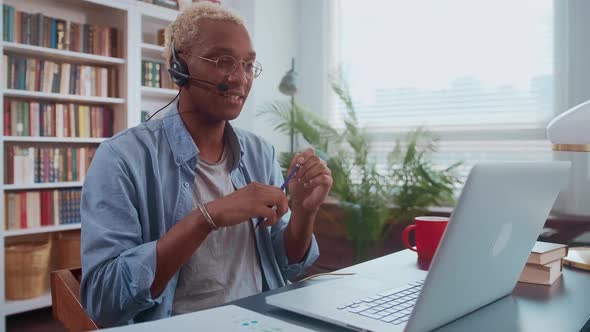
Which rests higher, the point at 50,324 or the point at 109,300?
the point at 109,300

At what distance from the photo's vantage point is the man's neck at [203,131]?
4.11ft

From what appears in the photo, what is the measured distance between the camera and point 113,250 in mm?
949

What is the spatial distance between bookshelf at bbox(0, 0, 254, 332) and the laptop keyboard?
94.0 inches

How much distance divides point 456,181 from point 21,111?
2.40m

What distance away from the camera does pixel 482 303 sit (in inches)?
31.0

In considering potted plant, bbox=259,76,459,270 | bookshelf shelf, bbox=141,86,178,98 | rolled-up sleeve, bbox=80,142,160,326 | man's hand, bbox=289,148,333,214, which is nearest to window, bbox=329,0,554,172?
potted plant, bbox=259,76,459,270

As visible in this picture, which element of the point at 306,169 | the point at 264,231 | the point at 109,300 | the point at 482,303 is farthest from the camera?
the point at 264,231

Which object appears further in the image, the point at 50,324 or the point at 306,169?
the point at 50,324

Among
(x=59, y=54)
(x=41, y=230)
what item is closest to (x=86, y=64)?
(x=59, y=54)

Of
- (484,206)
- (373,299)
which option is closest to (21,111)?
(373,299)

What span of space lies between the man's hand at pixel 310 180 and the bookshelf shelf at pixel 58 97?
2.12 m

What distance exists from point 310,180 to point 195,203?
0.27 meters

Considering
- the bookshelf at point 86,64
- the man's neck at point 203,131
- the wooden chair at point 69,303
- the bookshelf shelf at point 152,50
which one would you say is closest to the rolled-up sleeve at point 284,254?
the man's neck at point 203,131

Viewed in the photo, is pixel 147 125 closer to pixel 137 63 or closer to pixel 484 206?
pixel 484 206
